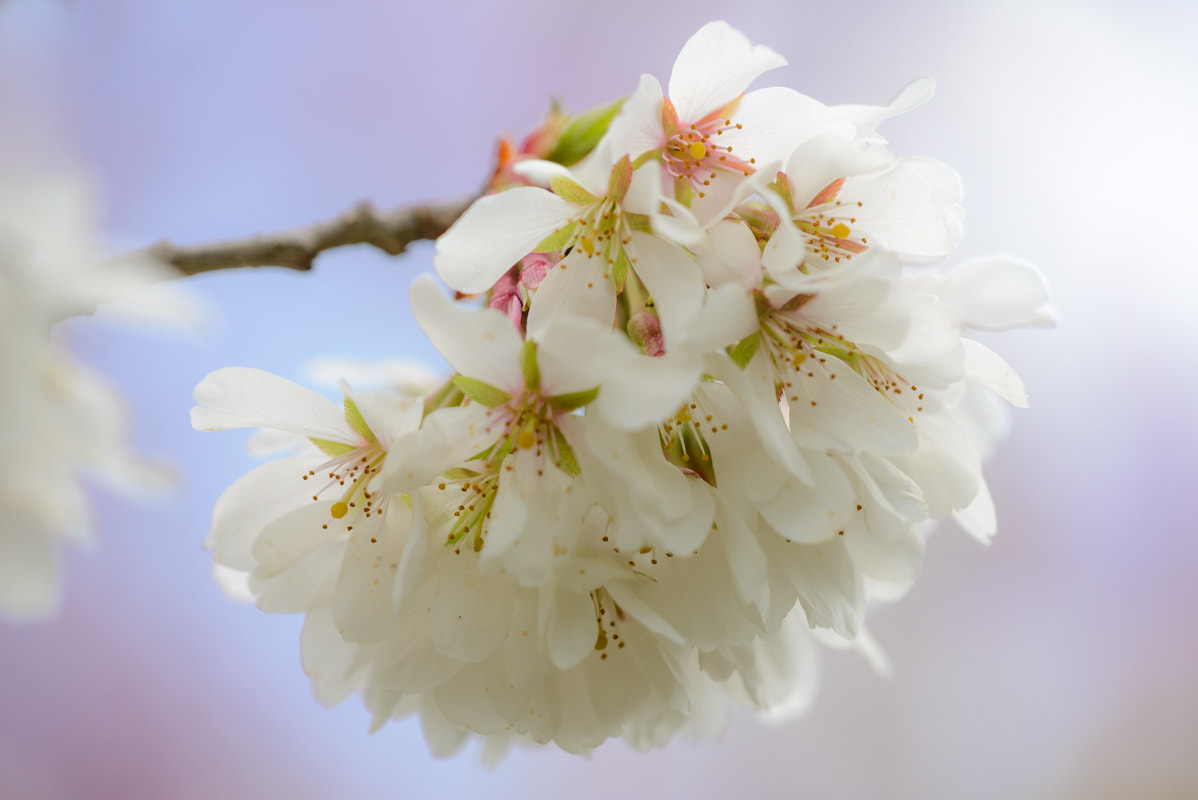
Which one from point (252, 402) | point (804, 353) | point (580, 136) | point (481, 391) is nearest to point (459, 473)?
point (481, 391)

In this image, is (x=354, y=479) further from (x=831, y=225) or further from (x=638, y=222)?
(x=831, y=225)

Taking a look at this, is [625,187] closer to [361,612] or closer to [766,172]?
[766,172]

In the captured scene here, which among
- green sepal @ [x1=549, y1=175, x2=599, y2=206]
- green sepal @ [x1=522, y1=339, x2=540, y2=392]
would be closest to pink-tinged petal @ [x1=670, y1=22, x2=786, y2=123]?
green sepal @ [x1=549, y1=175, x2=599, y2=206]

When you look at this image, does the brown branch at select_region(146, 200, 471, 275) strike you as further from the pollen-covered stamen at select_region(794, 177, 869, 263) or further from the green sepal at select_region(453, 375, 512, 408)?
the pollen-covered stamen at select_region(794, 177, 869, 263)

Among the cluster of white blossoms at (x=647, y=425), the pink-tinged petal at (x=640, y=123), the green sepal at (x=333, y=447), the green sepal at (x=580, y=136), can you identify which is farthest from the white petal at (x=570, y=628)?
the green sepal at (x=580, y=136)

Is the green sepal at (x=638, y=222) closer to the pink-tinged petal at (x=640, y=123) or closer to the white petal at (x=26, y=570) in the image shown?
the pink-tinged petal at (x=640, y=123)
